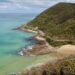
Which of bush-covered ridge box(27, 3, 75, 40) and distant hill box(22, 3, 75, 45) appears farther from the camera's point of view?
bush-covered ridge box(27, 3, 75, 40)

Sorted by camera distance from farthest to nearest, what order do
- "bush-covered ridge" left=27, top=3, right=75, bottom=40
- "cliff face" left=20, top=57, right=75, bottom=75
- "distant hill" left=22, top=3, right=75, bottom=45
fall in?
"bush-covered ridge" left=27, top=3, right=75, bottom=40, "distant hill" left=22, top=3, right=75, bottom=45, "cliff face" left=20, top=57, right=75, bottom=75

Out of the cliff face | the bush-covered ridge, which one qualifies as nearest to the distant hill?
the bush-covered ridge

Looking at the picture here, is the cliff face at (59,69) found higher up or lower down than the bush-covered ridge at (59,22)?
higher up

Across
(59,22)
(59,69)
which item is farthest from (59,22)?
(59,69)

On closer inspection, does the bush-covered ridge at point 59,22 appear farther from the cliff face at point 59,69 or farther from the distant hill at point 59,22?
the cliff face at point 59,69

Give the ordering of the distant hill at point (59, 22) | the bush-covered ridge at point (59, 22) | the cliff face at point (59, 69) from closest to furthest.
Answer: the cliff face at point (59, 69) < the distant hill at point (59, 22) < the bush-covered ridge at point (59, 22)

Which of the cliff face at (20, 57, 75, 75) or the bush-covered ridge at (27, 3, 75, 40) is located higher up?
the cliff face at (20, 57, 75, 75)

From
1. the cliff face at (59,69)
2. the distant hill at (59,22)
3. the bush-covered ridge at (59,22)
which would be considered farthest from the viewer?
the bush-covered ridge at (59,22)

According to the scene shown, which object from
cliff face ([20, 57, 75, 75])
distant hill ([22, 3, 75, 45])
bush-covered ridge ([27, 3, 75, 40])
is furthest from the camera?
bush-covered ridge ([27, 3, 75, 40])

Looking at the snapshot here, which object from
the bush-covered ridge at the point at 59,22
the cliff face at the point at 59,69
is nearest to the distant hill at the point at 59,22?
the bush-covered ridge at the point at 59,22

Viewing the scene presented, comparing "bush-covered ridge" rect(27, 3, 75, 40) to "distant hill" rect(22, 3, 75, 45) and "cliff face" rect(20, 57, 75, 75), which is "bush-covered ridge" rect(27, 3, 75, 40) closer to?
"distant hill" rect(22, 3, 75, 45)
